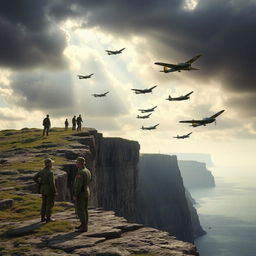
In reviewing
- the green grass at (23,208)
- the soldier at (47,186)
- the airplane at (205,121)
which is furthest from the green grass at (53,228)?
the airplane at (205,121)

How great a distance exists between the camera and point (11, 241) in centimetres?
1319

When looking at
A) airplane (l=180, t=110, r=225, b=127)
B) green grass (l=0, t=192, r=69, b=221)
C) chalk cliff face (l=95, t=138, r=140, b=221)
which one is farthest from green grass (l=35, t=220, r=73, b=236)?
chalk cliff face (l=95, t=138, r=140, b=221)

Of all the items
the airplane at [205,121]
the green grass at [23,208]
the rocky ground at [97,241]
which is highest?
the airplane at [205,121]

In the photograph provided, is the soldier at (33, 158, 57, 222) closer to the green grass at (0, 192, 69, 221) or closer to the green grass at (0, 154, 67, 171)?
the green grass at (0, 192, 69, 221)

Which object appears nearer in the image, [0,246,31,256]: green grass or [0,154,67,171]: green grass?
[0,246,31,256]: green grass

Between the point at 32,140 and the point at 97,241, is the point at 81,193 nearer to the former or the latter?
the point at 97,241

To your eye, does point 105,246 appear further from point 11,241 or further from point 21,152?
point 21,152

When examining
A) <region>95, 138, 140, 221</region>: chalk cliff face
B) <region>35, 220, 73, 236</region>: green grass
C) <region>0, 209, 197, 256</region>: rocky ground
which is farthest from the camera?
<region>95, 138, 140, 221</region>: chalk cliff face

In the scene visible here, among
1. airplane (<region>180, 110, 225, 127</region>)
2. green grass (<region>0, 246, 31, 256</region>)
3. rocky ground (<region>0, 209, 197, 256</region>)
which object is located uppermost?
airplane (<region>180, 110, 225, 127</region>)

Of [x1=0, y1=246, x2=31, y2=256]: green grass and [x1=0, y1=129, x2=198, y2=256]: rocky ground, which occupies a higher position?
[x1=0, y1=129, x2=198, y2=256]: rocky ground

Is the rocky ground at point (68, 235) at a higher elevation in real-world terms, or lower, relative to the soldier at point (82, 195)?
lower

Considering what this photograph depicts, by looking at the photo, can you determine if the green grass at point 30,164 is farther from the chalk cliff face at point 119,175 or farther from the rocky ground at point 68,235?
the chalk cliff face at point 119,175

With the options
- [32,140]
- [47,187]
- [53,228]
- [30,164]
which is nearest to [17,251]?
[53,228]

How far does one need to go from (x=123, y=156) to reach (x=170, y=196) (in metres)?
80.4
